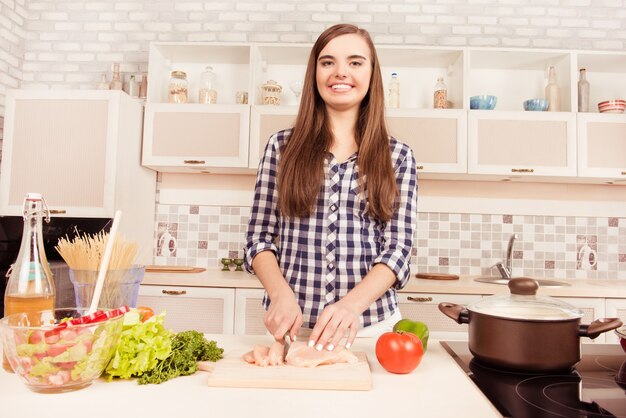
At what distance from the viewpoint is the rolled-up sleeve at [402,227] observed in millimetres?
1177

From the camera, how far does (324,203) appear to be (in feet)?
4.38

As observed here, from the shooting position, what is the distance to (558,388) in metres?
0.81

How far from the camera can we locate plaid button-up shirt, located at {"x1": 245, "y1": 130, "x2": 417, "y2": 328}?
1.32 meters

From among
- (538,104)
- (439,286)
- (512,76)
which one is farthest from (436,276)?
(512,76)

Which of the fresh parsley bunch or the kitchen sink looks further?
the kitchen sink

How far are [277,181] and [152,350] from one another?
65 cm

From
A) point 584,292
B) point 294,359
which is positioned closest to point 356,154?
point 294,359

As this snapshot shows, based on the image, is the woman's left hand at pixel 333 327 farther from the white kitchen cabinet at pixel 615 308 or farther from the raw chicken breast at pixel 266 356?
the white kitchen cabinet at pixel 615 308

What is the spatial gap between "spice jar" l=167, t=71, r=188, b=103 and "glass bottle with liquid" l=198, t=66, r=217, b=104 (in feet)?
0.32

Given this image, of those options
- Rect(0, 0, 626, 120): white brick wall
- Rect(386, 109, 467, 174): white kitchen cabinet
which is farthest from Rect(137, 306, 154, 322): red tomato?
Rect(0, 0, 626, 120): white brick wall

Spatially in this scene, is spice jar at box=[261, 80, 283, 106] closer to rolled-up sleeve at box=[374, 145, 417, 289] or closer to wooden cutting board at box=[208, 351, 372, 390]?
rolled-up sleeve at box=[374, 145, 417, 289]

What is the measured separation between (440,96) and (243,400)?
7.75 ft

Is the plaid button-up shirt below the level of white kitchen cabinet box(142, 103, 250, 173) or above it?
below

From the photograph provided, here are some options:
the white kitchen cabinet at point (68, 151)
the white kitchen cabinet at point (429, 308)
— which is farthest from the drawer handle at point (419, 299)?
the white kitchen cabinet at point (68, 151)
